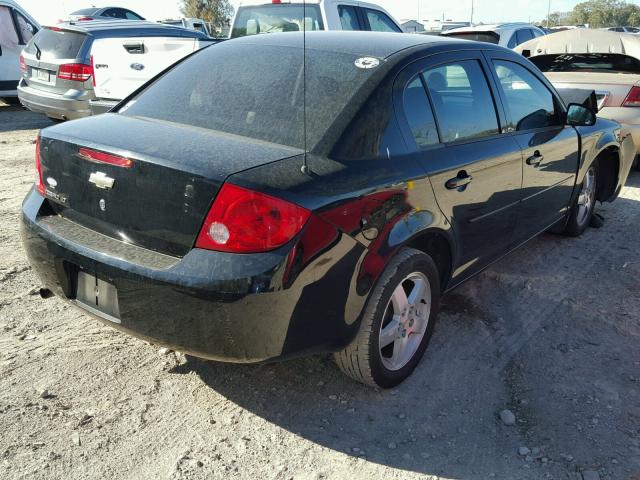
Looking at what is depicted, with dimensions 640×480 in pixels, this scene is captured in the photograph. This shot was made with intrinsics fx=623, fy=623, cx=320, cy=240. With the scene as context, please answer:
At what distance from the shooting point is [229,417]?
2.79m

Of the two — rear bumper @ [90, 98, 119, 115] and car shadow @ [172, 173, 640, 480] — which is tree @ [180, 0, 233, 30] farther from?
car shadow @ [172, 173, 640, 480]

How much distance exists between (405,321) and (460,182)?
769 millimetres

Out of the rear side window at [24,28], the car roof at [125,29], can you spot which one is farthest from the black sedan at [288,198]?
the rear side window at [24,28]

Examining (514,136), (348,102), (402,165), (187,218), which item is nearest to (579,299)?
(514,136)

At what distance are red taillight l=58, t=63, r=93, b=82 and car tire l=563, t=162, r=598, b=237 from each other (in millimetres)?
6303

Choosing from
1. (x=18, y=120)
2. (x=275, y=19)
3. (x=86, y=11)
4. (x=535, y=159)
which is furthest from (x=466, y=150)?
(x=86, y=11)

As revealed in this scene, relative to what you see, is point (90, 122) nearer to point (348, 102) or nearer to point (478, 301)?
point (348, 102)

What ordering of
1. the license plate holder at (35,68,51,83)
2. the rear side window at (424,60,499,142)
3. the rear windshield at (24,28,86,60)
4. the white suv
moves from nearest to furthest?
the rear side window at (424,60,499,142) → the rear windshield at (24,28,86,60) → the license plate holder at (35,68,51,83) → the white suv

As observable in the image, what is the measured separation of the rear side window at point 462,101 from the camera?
3254 millimetres

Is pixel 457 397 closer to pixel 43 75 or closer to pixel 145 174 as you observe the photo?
pixel 145 174

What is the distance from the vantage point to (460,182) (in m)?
3.20

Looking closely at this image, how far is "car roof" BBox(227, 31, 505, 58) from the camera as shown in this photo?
3186 mm

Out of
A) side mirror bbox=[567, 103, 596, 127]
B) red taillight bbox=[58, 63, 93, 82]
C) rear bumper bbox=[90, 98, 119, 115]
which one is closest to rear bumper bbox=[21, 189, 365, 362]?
side mirror bbox=[567, 103, 596, 127]

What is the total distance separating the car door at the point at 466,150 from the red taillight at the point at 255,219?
917 millimetres
